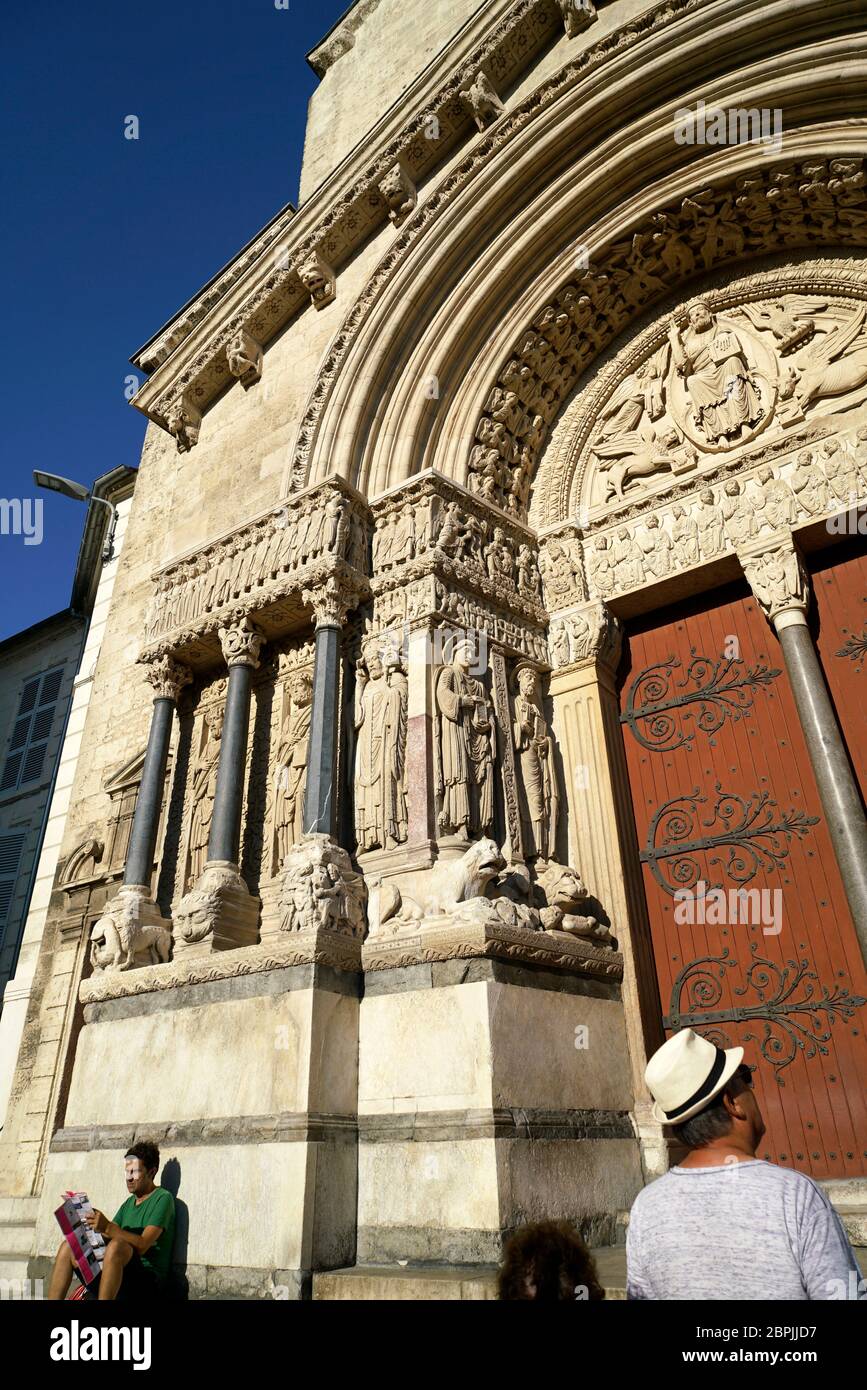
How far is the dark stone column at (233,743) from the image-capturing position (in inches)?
242

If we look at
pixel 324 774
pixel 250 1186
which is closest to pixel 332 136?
pixel 324 774

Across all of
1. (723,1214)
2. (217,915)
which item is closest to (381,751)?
(217,915)

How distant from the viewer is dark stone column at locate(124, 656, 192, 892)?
652 cm

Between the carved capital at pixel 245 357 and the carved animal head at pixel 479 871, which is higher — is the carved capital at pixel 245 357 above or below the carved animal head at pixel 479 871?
above

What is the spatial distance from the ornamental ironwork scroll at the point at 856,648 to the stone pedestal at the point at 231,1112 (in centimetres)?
386

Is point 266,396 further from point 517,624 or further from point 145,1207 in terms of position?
point 145,1207

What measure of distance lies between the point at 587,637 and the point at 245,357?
4.41 meters

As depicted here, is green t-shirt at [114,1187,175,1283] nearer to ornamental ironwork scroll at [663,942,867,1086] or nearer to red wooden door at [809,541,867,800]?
ornamental ironwork scroll at [663,942,867,1086]

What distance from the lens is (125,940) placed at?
5953 millimetres

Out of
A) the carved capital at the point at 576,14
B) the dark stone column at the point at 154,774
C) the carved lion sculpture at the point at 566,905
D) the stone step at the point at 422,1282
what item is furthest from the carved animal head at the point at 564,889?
the carved capital at the point at 576,14

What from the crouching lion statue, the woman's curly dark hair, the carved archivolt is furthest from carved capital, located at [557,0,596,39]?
the woman's curly dark hair

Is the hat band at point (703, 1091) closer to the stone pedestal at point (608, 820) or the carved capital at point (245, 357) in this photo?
the stone pedestal at point (608, 820)

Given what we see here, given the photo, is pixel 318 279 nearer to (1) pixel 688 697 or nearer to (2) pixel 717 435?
(2) pixel 717 435
